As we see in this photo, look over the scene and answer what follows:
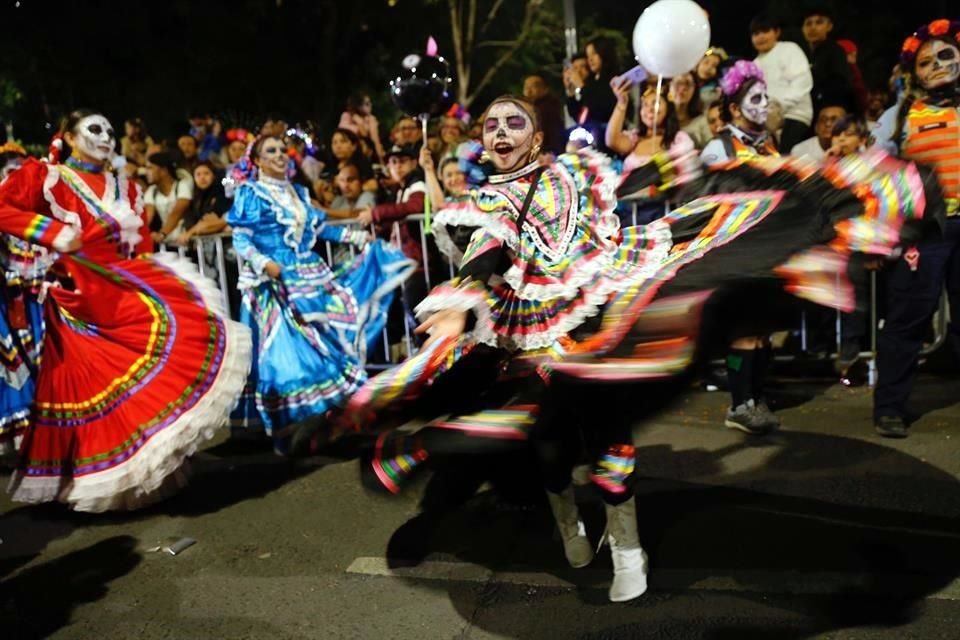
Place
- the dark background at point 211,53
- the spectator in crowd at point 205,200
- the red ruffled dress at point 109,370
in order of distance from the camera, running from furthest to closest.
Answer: the dark background at point 211,53, the spectator in crowd at point 205,200, the red ruffled dress at point 109,370

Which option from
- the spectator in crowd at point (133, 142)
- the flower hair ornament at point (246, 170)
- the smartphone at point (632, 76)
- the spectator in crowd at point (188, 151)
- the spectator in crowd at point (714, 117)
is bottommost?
the flower hair ornament at point (246, 170)

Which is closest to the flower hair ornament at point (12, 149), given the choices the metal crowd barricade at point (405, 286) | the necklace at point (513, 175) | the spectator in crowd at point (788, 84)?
the metal crowd barricade at point (405, 286)

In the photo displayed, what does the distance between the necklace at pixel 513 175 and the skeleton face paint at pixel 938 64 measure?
2.48 metres

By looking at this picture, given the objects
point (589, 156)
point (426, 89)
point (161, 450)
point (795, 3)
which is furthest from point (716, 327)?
point (795, 3)

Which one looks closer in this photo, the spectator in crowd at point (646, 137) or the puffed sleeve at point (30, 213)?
the puffed sleeve at point (30, 213)

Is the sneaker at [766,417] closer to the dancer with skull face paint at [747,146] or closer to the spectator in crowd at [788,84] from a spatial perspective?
the dancer with skull face paint at [747,146]

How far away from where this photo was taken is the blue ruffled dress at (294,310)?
215 inches

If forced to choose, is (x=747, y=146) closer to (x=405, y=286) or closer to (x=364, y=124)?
(x=405, y=286)

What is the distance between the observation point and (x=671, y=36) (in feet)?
16.6

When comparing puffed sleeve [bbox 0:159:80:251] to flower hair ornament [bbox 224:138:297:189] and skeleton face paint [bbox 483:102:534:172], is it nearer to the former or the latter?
flower hair ornament [bbox 224:138:297:189]

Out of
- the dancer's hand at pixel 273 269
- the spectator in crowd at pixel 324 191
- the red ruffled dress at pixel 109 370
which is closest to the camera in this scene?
the red ruffled dress at pixel 109 370

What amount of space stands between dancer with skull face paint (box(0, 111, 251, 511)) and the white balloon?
2.80 m

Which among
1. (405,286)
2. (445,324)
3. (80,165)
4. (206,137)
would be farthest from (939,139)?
(206,137)

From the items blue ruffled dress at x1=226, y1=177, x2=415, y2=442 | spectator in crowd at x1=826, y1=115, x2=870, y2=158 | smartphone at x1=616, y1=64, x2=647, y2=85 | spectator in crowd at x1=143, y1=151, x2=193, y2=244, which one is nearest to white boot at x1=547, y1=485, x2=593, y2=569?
blue ruffled dress at x1=226, y1=177, x2=415, y2=442
